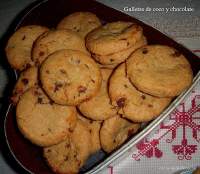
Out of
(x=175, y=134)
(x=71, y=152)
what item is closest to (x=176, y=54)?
(x=175, y=134)

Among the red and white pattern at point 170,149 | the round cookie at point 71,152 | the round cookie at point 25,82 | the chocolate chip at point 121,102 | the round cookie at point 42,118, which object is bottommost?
the red and white pattern at point 170,149

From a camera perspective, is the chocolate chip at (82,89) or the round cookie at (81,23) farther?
the round cookie at (81,23)

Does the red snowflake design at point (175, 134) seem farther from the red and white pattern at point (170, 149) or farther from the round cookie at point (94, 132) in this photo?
the round cookie at point (94, 132)

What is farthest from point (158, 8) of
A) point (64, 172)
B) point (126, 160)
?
point (64, 172)

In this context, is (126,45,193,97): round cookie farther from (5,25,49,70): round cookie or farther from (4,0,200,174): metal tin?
(5,25,49,70): round cookie

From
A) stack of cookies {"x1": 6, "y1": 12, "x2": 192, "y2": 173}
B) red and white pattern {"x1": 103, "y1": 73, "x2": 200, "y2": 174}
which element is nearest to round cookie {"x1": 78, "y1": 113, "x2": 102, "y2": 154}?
stack of cookies {"x1": 6, "y1": 12, "x2": 192, "y2": 173}

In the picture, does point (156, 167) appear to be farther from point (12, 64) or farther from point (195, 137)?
point (12, 64)

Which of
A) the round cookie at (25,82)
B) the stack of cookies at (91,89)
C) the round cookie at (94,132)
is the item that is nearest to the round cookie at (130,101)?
the stack of cookies at (91,89)
